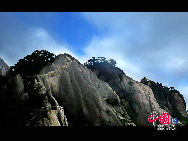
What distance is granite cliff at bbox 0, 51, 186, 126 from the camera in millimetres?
10852

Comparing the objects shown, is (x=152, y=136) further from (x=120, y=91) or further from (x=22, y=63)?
(x=120, y=91)

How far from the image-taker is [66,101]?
18.2 meters

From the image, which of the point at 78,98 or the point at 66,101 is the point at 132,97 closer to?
the point at 78,98

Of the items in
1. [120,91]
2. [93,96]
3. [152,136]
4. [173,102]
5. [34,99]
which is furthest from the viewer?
[173,102]

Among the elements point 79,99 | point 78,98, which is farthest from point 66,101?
point 79,99

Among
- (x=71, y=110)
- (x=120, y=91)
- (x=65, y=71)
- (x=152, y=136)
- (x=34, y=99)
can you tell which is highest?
(x=65, y=71)

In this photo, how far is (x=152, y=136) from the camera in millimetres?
5008


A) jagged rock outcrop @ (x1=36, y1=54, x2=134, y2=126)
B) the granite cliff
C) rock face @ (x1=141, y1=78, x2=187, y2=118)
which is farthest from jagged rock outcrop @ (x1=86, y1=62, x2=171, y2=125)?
rock face @ (x1=141, y1=78, x2=187, y2=118)

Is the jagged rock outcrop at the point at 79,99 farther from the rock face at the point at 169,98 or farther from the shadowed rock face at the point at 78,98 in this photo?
the rock face at the point at 169,98

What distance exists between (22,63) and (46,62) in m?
5.29

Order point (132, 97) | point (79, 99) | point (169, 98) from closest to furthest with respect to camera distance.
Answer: point (79, 99)
point (132, 97)
point (169, 98)

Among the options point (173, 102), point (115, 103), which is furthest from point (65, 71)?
point (173, 102)

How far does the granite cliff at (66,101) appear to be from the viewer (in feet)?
35.6
